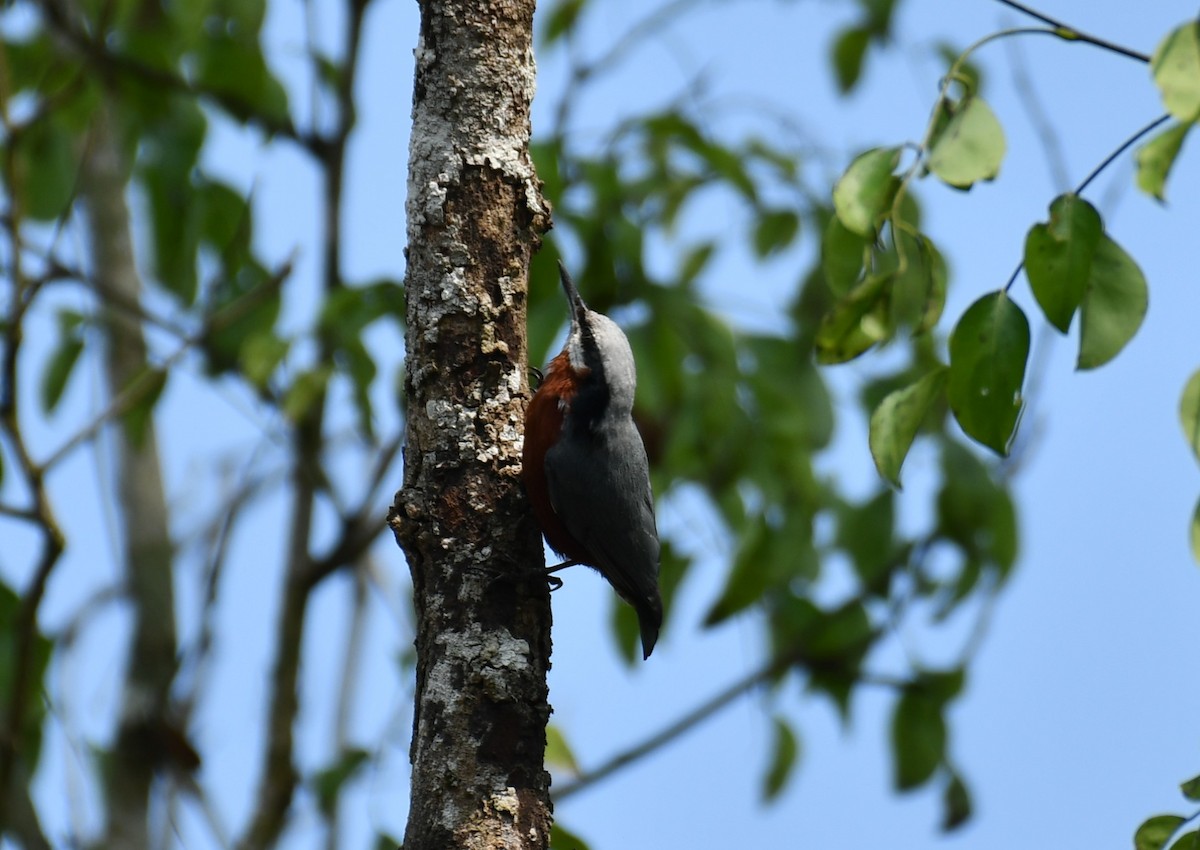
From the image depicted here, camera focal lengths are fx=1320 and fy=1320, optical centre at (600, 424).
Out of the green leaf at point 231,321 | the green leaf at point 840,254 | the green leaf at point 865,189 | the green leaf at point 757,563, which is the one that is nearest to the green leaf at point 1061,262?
the green leaf at point 865,189

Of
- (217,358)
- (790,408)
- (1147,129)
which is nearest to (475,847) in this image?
(1147,129)

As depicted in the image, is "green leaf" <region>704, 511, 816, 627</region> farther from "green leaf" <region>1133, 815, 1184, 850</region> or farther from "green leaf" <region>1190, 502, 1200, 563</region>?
"green leaf" <region>1190, 502, 1200, 563</region>

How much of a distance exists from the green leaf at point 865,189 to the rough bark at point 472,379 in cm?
72

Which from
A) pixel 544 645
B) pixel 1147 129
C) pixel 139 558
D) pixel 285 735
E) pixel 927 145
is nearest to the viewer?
pixel 1147 129

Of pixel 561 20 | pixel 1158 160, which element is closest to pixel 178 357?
pixel 561 20

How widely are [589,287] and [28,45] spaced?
2.48 m

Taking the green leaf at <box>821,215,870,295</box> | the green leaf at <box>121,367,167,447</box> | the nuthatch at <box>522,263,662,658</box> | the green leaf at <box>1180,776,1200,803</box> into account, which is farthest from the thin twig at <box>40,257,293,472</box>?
the green leaf at <box>1180,776,1200,803</box>

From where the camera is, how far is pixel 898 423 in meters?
2.14

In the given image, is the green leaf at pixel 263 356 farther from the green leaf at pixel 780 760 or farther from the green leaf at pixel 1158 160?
the green leaf at pixel 1158 160

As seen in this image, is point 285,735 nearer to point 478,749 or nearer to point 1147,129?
point 478,749

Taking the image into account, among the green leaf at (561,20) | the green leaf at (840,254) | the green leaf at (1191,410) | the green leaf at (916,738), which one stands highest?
the green leaf at (561,20)

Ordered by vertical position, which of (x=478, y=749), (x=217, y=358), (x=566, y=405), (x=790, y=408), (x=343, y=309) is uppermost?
(x=217, y=358)

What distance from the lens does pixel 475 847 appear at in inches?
86.7

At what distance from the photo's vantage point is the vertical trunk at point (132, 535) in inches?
197
